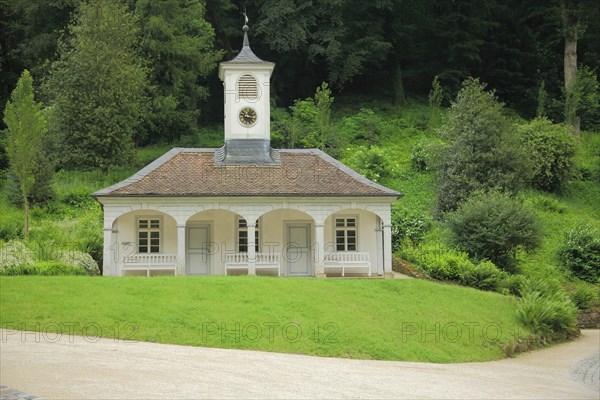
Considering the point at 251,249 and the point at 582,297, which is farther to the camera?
the point at 582,297

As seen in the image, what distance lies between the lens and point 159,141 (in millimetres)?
54938

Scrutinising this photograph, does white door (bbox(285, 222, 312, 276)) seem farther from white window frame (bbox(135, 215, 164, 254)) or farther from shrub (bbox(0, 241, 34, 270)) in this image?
shrub (bbox(0, 241, 34, 270))

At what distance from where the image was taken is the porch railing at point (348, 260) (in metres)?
33.4

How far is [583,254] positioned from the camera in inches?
1474

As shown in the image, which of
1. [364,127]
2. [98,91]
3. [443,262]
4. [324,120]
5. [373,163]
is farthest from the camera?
[364,127]

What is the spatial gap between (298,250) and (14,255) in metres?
11.2

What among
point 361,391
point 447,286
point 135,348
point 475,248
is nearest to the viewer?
point 361,391

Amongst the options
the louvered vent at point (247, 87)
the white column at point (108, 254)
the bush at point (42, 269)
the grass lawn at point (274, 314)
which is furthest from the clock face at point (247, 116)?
the bush at point (42, 269)

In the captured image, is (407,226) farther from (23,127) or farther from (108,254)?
(23,127)

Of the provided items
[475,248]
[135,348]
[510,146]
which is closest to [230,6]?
[510,146]

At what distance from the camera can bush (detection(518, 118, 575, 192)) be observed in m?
46.3

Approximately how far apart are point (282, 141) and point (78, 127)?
1265 centimetres

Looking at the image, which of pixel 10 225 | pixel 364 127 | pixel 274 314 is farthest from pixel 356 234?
pixel 364 127

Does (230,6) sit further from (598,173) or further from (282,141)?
(598,173)
